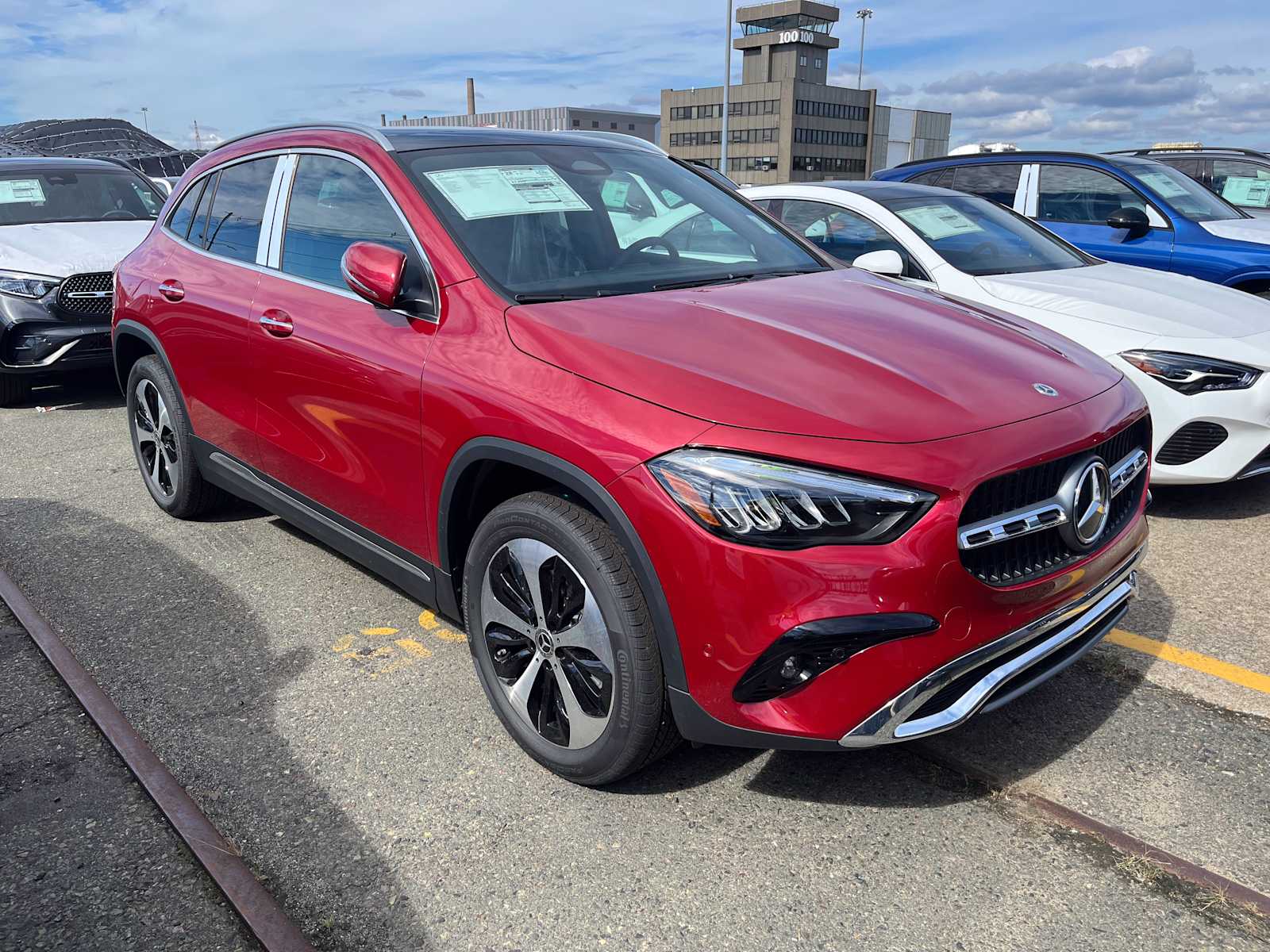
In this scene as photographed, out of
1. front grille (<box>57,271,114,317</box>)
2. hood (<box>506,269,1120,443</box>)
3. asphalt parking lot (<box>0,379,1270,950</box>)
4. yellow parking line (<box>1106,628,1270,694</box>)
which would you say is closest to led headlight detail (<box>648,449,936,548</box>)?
hood (<box>506,269,1120,443</box>)

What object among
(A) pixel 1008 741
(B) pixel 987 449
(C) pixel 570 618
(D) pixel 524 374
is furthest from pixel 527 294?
(A) pixel 1008 741

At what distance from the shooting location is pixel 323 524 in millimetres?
3545

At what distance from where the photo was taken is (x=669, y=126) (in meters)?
98.9

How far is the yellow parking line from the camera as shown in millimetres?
3184

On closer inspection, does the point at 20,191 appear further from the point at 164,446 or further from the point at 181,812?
the point at 181,812

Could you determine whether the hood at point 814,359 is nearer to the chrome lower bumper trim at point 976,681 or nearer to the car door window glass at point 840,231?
the chrome lower bumper trim at point 976,681

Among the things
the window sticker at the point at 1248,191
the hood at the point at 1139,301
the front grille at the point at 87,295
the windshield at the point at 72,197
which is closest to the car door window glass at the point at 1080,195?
the hood at the point at 1139,301

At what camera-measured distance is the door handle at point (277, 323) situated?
11.3ft

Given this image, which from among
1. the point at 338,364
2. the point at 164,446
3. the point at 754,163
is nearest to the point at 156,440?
the point at 164,446

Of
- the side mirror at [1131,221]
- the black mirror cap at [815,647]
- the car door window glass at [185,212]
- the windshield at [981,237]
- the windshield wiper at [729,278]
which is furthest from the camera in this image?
the side mirror at [1131,221]

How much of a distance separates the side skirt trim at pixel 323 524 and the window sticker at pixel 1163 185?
638cm

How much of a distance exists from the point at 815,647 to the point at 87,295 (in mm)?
6912

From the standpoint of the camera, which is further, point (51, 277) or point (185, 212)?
point (51, 277)

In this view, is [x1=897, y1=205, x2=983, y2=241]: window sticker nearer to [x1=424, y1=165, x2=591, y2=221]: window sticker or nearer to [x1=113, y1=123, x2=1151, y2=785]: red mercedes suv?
[x1=113, y1=123, x2=1151, y2=785]: red mercedes suv
